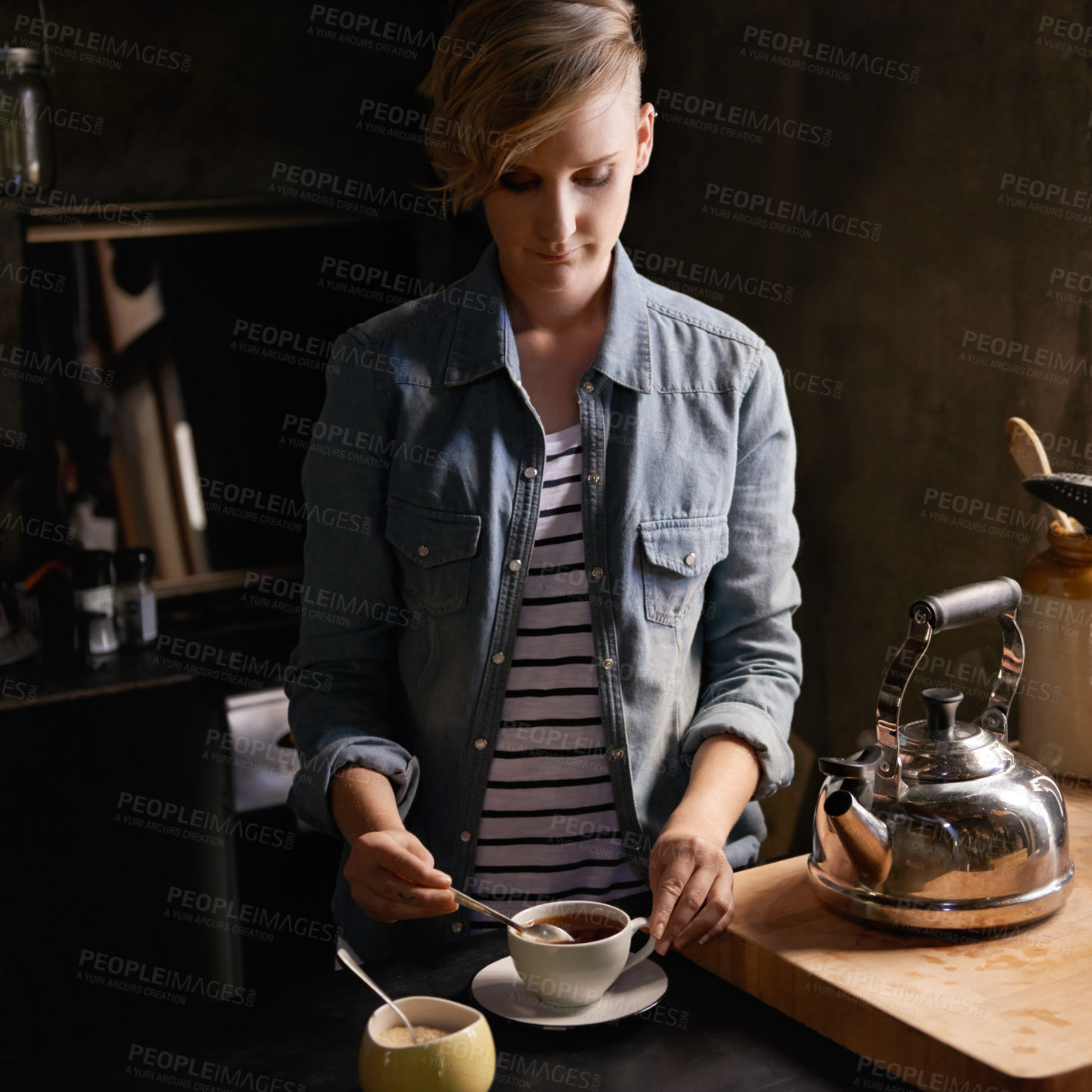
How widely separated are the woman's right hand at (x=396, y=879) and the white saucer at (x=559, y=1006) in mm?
76

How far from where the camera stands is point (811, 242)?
83.4 inches

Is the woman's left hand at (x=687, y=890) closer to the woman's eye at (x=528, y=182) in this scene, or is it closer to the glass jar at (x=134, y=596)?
the woman's eye at (x=528, y=182)

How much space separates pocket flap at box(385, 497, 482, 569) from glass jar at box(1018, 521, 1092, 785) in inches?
28.5

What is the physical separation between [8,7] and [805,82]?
177 cm

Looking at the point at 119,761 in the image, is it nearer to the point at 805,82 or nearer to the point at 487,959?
the point at 487,959

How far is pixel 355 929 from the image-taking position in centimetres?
136

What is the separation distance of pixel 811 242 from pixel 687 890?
54.1 inches

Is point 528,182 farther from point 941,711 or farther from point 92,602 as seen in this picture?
point 92,602

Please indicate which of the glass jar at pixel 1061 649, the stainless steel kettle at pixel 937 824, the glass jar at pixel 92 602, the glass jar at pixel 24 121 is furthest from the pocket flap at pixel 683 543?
the glass jar at pixel 24 121

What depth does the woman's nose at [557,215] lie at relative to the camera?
1.20 meters

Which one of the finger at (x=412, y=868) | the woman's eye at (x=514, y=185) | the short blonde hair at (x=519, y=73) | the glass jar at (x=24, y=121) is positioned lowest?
the finger at (x=412, y=868)

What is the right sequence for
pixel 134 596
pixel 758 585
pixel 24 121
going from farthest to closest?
pixel 134 596
pixel 24 121
pixel 758 585

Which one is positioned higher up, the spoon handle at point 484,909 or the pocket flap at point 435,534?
the pocket flap at point 435,534

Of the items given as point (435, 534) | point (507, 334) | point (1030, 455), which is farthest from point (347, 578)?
point (1030, 455)
